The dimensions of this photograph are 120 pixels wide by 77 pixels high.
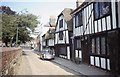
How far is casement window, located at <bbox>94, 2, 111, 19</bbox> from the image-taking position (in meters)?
16.1

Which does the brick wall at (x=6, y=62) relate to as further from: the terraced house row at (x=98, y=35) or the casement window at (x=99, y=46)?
the casement window at (x=99, y=46)

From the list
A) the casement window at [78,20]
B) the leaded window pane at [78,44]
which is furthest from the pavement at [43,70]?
the casement window at [78,20]

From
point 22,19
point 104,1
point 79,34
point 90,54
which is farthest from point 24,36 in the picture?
point 104,1

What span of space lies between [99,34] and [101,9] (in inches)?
84.7

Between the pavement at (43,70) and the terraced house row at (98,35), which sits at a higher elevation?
the terraced house row at (98,35)

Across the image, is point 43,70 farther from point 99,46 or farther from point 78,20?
point 78,20

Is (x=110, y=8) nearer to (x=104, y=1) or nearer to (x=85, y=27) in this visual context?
(x=104, y=1)

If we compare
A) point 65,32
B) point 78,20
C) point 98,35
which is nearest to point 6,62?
point 98,35

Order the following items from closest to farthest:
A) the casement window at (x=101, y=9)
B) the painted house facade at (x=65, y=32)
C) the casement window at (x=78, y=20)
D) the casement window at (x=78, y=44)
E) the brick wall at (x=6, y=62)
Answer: the brick wall at (x=6, y=62), the casement window at (x=101, y=9), the casement window at (x=78, y=20), the casement window at (x=78, y=44), the painted house facade at (x=65, y=32)

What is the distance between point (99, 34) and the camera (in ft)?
57.7

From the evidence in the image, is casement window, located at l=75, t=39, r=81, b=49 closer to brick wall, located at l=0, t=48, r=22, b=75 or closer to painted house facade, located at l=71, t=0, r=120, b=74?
painted house facade, located at l=71, t=0, r=120, b=74

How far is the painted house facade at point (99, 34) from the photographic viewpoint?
1439cm

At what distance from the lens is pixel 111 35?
48.8 feet

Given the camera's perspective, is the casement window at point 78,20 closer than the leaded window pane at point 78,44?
Yes
